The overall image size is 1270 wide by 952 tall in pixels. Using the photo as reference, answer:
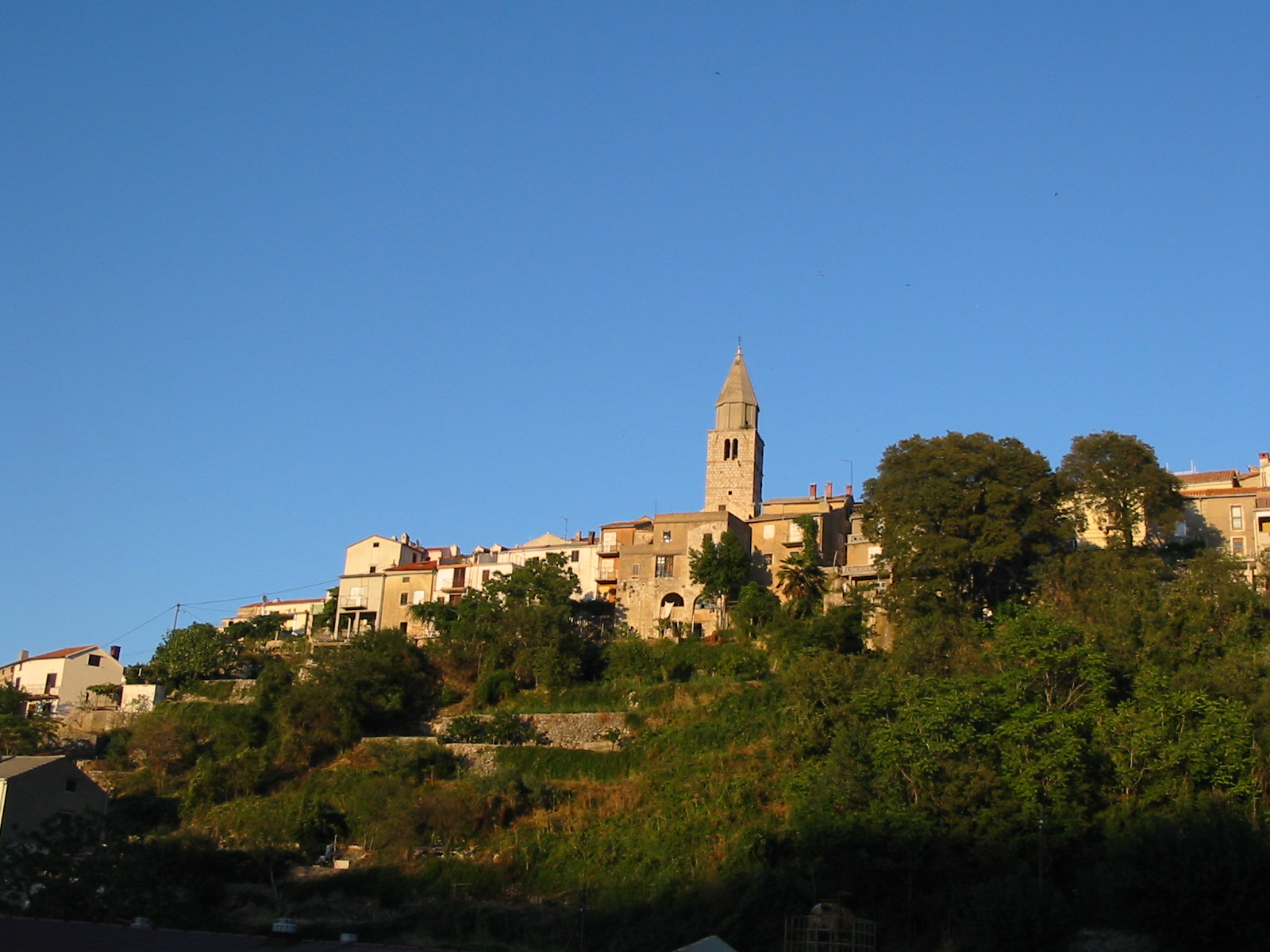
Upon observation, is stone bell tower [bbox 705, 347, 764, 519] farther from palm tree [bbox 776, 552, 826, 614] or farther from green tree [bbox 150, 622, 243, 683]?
green tree [bbox 150, 622, 243, 683]

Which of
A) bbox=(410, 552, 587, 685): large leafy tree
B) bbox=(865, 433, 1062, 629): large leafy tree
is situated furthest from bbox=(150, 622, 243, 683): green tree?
bbox=(865, 433, 1062, 629): large leafy tree

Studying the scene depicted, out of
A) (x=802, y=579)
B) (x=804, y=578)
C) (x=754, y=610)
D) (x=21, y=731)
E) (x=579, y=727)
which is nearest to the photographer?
(x=579, y=727)

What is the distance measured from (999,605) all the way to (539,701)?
1814 cm

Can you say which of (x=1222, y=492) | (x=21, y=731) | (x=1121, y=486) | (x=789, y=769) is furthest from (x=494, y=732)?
(x=1222, y=492)

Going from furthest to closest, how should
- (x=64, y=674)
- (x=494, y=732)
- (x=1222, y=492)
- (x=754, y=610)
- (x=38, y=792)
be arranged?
(x=64, y=674) → (x=1222, y=492) → (x=754, y=610) → (x=494, y=732) → (x=38, y=792)

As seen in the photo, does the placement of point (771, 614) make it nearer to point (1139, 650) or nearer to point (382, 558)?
point (1139, 650)

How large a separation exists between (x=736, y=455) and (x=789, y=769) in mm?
31206

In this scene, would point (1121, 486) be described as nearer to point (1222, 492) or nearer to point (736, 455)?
point (1222, 492)

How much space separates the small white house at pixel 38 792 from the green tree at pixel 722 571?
2666 centimetres

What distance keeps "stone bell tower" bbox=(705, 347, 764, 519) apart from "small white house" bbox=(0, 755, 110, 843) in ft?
117

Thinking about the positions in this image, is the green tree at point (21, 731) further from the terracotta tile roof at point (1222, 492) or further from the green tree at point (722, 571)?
the terracotta tile roof at point (1222, 492)

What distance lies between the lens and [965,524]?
5219 centimetres

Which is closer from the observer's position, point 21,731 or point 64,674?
point 21,731

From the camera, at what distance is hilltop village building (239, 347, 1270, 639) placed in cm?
5953
